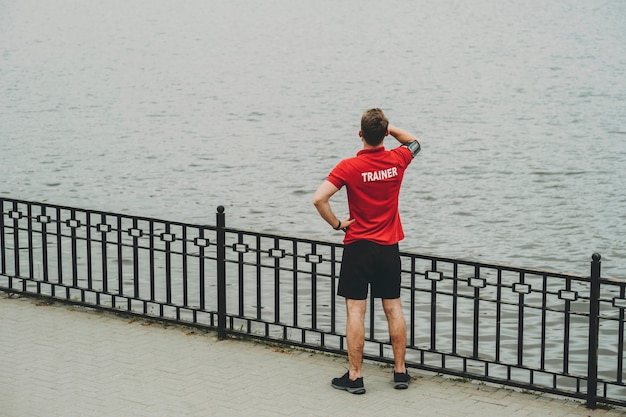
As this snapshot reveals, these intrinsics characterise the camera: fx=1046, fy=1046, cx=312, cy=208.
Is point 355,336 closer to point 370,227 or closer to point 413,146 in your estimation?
point 370,227

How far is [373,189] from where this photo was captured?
8000mm

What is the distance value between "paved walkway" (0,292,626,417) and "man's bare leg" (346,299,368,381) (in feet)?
0.73

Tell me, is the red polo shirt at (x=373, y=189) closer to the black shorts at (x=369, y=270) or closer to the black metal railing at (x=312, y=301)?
the black shorts at (x=369, y=270)

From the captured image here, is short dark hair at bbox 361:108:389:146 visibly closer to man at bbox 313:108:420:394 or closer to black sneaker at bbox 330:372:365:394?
man at bbox 313:108:420:394

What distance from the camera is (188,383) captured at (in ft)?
27.8

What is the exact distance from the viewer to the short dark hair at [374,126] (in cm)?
786

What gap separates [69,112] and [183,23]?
30522 mm

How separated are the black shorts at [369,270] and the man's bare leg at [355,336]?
8cm

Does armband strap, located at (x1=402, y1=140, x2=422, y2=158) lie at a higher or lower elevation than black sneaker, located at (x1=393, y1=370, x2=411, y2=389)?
higher

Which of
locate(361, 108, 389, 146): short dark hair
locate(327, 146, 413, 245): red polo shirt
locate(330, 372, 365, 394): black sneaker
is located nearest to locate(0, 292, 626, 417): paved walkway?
locate(330, 372, 365, 394): black sneaker

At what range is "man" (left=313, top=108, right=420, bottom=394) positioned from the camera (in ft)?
26.1

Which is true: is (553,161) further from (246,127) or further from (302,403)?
(302,403)

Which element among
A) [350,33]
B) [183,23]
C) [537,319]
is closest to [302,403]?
[537,319]

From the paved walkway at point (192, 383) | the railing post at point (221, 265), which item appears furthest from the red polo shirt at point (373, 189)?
the railing post at point (221, 265)
